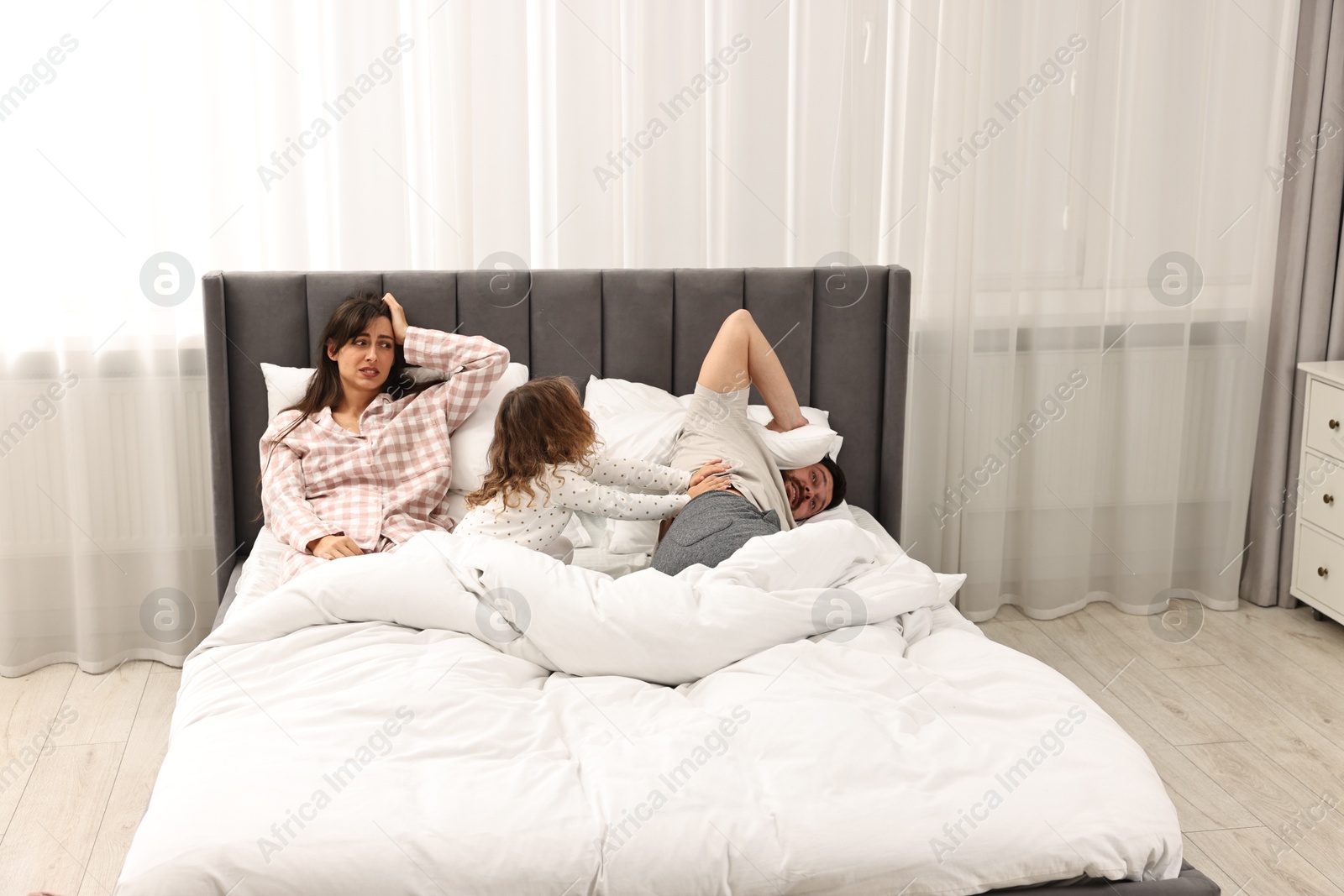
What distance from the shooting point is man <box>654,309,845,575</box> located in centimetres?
217

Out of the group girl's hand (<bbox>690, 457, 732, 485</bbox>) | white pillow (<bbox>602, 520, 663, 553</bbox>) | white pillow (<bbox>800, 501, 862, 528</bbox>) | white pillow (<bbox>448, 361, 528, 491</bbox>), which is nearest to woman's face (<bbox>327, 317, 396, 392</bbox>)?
white pillow (<bbox>448, 361, 528, 491</bbox>)

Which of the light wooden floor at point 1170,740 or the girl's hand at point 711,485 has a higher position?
the girl's hand at point 711,485

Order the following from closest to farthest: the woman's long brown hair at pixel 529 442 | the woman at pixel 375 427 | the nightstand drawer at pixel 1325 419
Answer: the woman's long brown hair at pixel 529 442, the woman at pixel 375 427, the nightstand drawer at pixel 1325 419

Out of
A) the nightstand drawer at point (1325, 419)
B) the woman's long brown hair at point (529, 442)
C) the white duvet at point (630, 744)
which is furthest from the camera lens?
the nightstand drawer at point (1325, 419)

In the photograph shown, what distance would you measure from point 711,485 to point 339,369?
90 centimetres

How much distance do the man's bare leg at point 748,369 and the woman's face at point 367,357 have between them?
70 centimetres

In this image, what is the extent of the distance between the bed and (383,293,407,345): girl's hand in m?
0.62

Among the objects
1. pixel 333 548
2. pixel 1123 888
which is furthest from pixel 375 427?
pixel 1123 888

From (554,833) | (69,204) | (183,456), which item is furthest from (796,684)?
(69,204)

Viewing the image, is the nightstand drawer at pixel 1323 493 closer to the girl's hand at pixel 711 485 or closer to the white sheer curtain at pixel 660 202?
the white sheer curtain at pixel 660 202

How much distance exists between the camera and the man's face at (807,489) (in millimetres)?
2516

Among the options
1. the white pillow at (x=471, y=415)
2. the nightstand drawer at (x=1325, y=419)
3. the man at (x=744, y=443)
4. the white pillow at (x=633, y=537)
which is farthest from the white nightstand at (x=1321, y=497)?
the white pillow at (x=471, y=415)

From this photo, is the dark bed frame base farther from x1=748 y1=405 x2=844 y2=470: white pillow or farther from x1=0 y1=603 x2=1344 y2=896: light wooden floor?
x1=748 y1=405 x2=844 y2=470: white pillow

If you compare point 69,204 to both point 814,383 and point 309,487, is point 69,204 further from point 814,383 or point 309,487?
point 814,383
